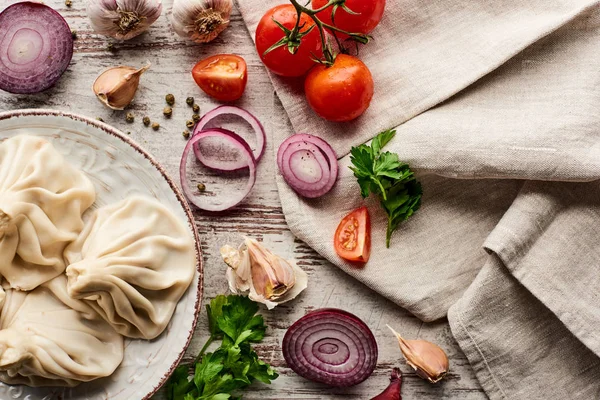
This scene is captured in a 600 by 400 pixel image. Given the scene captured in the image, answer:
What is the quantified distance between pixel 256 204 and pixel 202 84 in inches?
17.1

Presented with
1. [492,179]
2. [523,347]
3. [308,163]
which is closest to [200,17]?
[308,163]

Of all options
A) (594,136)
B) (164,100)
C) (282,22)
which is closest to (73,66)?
(164,100)

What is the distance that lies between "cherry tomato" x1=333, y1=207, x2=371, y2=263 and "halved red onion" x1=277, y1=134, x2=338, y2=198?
128 millimetres

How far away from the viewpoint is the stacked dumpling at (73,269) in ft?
6.31

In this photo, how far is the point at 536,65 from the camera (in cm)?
203

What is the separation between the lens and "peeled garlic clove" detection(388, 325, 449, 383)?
204 centimetres

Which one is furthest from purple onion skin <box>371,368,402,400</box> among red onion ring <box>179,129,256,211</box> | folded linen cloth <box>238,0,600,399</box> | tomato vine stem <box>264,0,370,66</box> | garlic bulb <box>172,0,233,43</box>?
garlic bulb <box>172,0,233,43</box>

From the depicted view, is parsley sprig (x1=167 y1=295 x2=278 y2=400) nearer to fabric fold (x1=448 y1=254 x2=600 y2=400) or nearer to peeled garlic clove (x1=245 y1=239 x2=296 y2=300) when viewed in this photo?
peeled garlic clove (x1=245 y1=239 x2=296 y2=300)

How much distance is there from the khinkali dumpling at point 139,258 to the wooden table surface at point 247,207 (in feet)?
0.56

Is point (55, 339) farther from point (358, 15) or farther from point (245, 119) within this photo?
point (358, 15)

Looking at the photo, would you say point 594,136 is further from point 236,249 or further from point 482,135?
point 236,249

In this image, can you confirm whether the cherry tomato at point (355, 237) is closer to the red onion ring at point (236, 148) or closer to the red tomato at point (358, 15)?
the red onion ring at point (236, 148)

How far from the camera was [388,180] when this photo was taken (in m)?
2.01

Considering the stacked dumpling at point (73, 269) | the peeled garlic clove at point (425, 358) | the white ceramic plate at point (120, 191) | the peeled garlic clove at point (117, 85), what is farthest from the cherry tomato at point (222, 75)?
the peeled garlic clove at point (425, 358)
